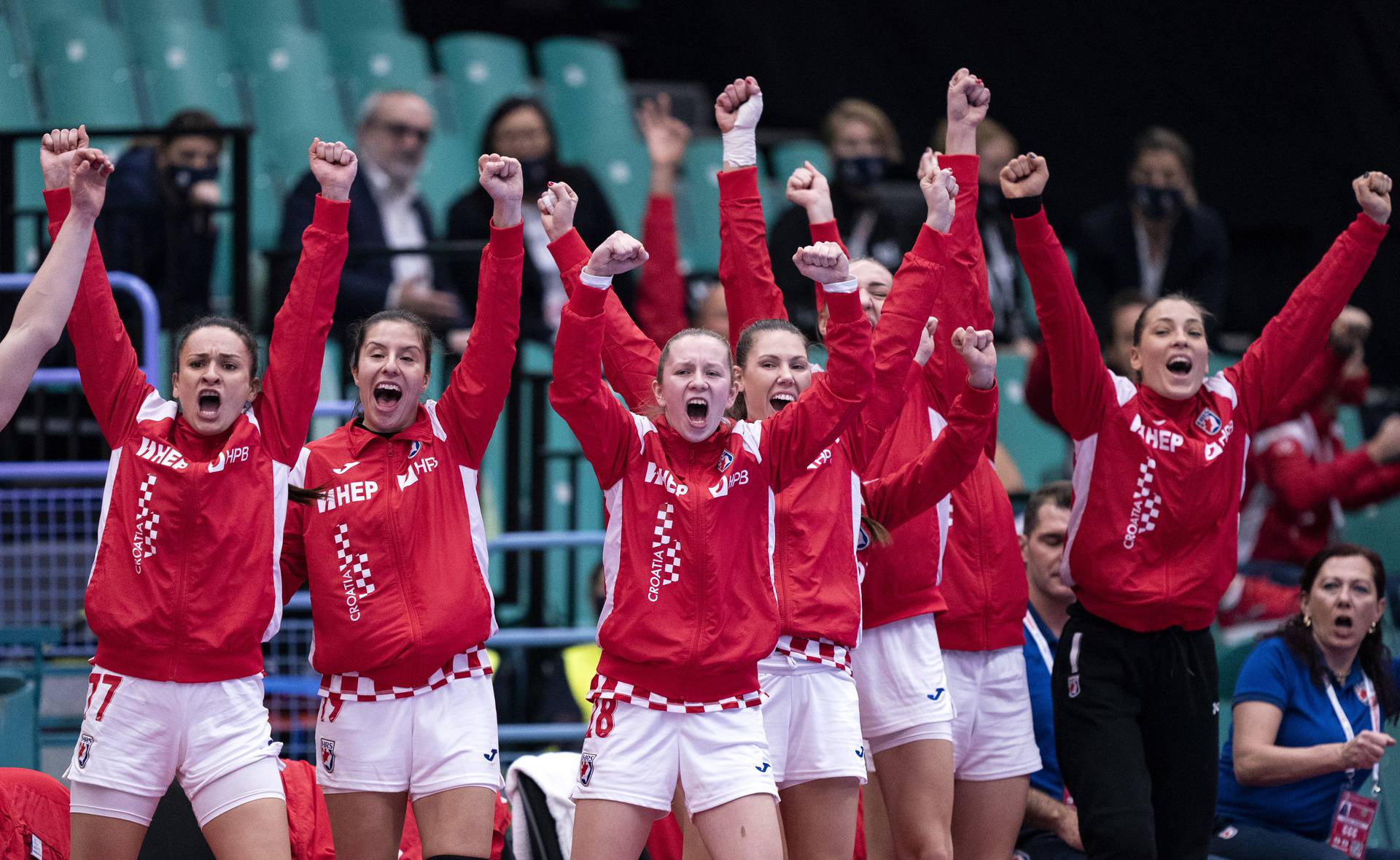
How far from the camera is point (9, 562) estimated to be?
20.7 ft

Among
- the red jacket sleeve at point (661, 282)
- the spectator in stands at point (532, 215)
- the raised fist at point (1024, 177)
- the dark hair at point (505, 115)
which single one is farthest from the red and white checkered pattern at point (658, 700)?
the dark hair at point (505, 115)

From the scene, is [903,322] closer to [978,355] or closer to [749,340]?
[978,355]

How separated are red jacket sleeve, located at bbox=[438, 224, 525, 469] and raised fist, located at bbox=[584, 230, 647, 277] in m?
0.39

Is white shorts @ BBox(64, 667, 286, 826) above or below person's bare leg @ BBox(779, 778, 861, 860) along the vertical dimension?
above

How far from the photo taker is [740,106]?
518 cm

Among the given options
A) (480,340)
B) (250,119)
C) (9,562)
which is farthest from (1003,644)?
(250,119)

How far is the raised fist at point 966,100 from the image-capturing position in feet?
16.9

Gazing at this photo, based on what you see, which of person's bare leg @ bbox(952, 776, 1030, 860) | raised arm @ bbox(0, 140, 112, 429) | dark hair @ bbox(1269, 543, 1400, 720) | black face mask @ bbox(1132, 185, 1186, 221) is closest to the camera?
raised arm @ bbox(0, 140, 112, 429)

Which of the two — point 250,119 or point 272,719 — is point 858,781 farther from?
point 250,119

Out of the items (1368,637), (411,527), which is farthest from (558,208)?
(1368,637)

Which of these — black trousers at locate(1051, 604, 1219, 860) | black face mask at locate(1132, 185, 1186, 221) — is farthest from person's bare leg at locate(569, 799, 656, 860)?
black face mask at locate(1132, 185, 1186, 221)

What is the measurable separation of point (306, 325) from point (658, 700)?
4.21 ft

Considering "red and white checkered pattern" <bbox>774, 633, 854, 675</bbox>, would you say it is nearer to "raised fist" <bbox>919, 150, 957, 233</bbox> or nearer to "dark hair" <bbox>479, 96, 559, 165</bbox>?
"raised fist" <bbox>919, 150, 957, 233</bbox>

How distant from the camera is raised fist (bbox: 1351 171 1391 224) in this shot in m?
5.16
